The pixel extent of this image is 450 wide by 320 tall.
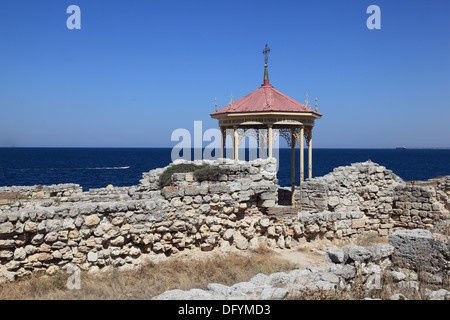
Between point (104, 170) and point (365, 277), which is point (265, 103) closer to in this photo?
point (365, 277)

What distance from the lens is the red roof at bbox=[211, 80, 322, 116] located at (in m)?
14.7

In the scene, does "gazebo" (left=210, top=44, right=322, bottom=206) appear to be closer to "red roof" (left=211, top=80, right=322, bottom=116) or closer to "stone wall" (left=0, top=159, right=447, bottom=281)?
"red roof" (left=211, top=80, right=322, bottom=116)

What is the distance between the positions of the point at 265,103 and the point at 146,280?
10.5m

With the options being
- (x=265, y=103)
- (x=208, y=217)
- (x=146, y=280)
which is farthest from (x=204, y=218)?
(x=265, y=103)

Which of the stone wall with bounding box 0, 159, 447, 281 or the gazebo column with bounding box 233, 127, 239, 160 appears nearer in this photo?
the stone wall with bounding box 0, 159, 447, 281

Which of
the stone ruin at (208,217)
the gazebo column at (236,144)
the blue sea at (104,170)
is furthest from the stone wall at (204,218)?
the blue sea at (104,170)

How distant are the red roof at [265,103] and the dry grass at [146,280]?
8427 mm

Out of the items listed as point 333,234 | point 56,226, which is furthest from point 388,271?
point 56,226

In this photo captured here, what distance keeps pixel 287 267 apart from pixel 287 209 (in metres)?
2.13

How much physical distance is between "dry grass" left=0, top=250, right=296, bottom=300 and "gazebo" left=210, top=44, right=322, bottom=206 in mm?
7616

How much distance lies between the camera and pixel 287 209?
901cm

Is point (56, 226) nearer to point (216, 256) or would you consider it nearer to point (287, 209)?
point (216, 256)

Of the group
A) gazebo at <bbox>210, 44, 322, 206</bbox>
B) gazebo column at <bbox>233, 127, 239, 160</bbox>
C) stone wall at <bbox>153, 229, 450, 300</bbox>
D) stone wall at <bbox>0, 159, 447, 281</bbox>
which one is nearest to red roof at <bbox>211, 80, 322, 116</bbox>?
gazebo at <bbox>210, 44, 322, 206</bbox>

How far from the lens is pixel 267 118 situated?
1448cm
